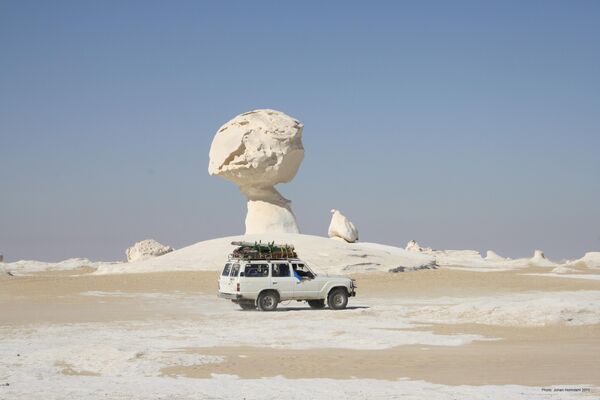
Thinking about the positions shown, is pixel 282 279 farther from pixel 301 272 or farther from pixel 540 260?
pixel 540 260

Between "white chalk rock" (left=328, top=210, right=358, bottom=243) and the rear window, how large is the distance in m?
34.6

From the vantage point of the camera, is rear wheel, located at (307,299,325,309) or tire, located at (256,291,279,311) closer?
tire, located at (256,291,279,311)

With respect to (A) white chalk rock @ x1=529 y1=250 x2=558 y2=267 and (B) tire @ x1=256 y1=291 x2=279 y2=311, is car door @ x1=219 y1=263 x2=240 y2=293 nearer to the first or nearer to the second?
(B) tire @ x1=256 y1=291 x2=279 y2=311

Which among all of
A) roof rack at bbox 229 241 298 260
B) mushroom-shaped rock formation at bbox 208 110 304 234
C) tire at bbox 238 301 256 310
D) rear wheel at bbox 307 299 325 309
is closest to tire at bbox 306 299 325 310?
rear wheel at bbox 307 299 325 309

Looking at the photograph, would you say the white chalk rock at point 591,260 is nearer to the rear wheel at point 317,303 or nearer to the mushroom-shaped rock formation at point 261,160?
the mushroom-shaped rock formation at point 261,160

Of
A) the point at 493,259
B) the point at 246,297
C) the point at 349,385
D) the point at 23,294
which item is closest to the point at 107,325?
the point at 246,297

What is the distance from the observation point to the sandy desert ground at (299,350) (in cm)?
1146

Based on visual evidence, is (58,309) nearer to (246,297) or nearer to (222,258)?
(246,297)

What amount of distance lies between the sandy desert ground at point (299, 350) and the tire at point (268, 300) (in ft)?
1.71

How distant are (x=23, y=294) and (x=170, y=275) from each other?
8.06 meters

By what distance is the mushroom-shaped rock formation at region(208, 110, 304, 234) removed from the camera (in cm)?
5053

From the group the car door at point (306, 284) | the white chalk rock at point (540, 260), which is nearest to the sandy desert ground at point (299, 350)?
the car door at point (306, 284)

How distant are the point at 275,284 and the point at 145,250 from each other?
141 feet

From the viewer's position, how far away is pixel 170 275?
4062 centimetres
